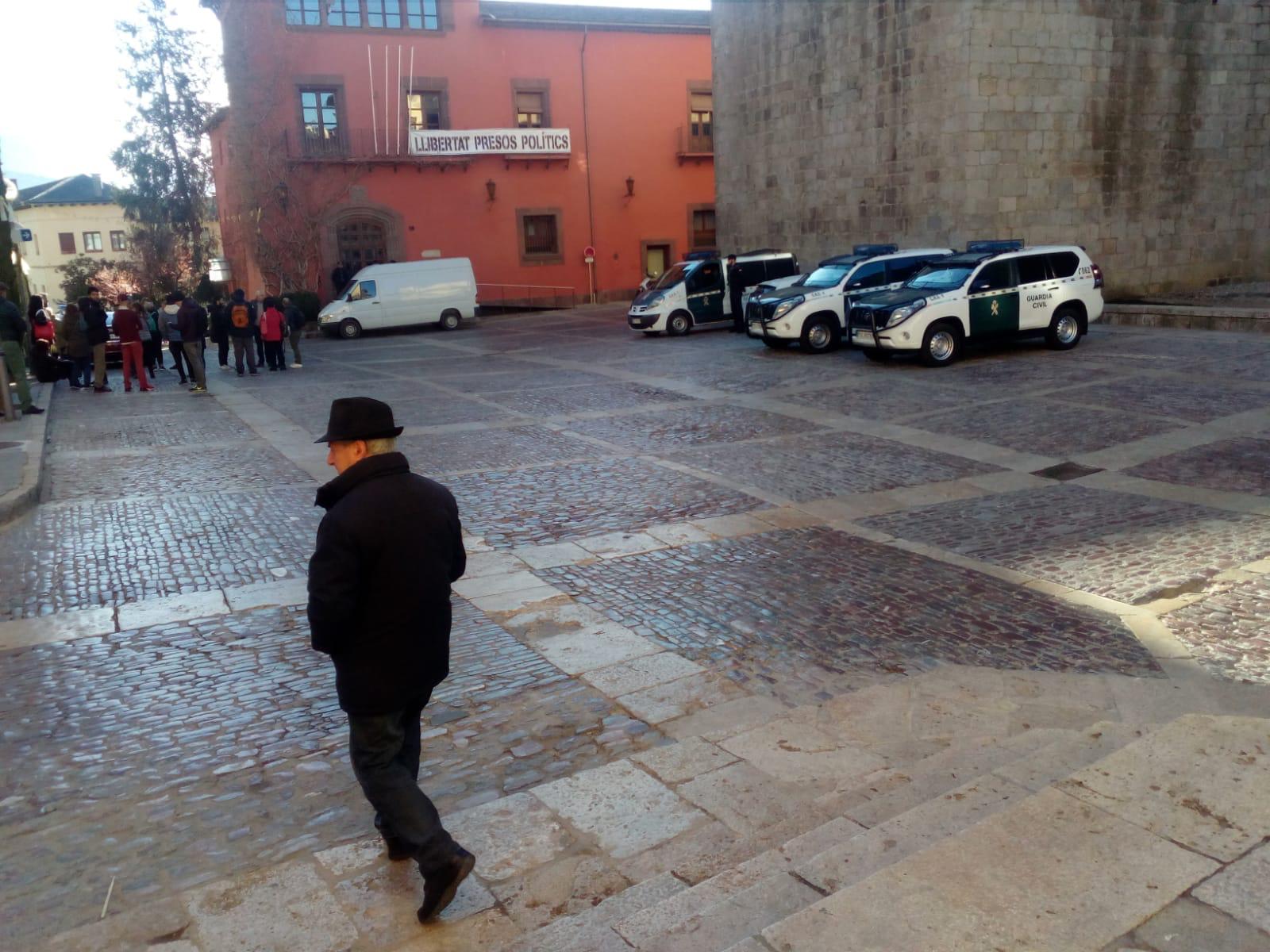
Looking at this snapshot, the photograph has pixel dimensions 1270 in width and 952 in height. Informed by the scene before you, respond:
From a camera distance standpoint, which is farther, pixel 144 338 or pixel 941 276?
pixel 144 338

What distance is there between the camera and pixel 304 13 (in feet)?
A: 103

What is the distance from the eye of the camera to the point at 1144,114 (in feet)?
78.0

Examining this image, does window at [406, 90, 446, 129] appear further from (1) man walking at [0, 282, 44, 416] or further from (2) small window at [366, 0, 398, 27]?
(1) man walking at [0, 282, 44, 416]

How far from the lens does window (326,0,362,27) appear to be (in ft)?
104

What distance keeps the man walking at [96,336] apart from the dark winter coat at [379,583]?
52.7ft

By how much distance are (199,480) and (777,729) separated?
7665 mm

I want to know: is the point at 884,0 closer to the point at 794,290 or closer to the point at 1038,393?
the point at 794,290

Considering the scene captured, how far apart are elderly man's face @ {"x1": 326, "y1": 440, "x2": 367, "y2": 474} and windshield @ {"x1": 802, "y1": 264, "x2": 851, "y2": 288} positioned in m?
16.7

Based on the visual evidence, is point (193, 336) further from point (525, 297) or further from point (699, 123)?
point (699, 123)

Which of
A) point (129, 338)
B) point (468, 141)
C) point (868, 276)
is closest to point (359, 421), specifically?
point (129, 338)

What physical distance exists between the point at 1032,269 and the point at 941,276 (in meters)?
1.48

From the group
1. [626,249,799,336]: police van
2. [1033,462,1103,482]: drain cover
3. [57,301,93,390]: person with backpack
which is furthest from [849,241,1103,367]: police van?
[57,301,93,390]: person with backpack

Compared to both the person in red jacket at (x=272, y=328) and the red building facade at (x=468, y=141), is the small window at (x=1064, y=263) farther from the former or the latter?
the red building facade at (x=468, y=141)

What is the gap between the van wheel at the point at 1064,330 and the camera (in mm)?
17406
